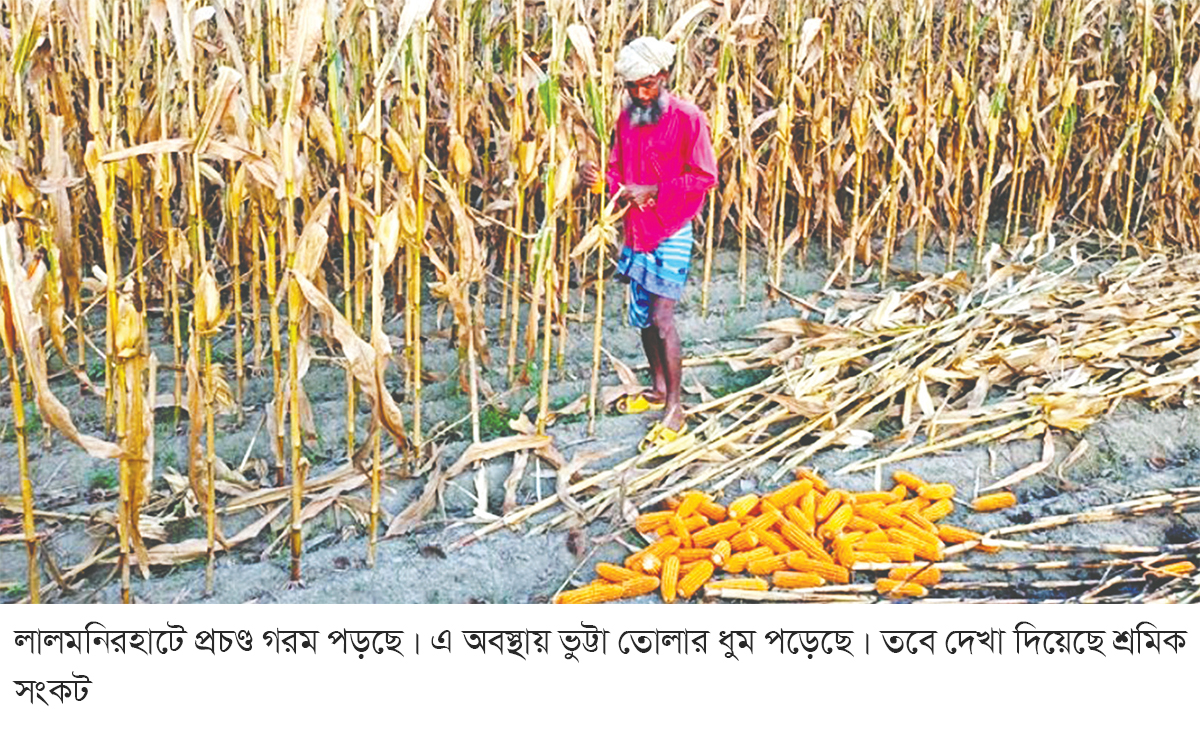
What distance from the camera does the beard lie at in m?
3.70

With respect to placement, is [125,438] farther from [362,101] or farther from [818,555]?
[362,101]

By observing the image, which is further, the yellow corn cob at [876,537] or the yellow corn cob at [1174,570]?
the yellow corn cob at [876,537]

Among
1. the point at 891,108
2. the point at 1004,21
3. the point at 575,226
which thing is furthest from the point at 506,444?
the point at 1004,21

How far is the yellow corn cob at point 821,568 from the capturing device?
306 centimetres

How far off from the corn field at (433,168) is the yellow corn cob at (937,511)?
1.08 metres

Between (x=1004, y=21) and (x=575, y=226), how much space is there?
6.90 feet

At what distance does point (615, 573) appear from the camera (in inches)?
121

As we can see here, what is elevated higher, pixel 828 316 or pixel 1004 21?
pixel 1004 21

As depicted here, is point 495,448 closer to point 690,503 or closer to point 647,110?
point 690,503

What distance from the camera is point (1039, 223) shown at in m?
5.99

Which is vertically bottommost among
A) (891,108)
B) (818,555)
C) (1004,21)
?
(818,555)

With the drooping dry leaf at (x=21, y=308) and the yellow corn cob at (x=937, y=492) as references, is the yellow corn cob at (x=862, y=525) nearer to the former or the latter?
the yellow corn cob at (x=937, y=492)

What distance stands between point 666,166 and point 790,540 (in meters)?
1.26

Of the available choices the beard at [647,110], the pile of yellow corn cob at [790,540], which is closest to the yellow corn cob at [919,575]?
the pile of yellow corn cob at [790,540]
